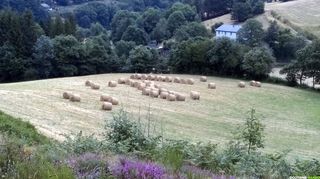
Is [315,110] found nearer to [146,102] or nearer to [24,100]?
[146,102]

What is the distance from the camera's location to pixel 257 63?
2044 inches

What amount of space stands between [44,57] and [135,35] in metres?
42.4

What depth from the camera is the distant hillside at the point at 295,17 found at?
102188mm

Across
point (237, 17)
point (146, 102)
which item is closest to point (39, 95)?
point (146, 102)

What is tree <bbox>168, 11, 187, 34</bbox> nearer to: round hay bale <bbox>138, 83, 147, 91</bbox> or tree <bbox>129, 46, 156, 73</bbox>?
tree <bbox>129, 46, 156, 73</bbox>

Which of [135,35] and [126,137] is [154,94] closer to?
[126,137]

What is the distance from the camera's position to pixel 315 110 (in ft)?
130

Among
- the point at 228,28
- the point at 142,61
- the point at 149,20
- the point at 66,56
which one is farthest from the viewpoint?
the point at 149,20

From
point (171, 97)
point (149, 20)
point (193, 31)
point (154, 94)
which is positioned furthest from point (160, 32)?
point (171, 97)

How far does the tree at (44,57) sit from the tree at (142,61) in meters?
10.2

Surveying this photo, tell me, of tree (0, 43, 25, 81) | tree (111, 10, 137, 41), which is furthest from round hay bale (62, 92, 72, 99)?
tree (111, 10, 137, 41)

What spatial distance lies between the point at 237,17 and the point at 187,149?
4613 inches

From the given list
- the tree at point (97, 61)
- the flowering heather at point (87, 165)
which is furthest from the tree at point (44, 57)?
the flowering heather at point (87, 165)

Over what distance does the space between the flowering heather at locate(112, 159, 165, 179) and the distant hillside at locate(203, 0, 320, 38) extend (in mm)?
94112
